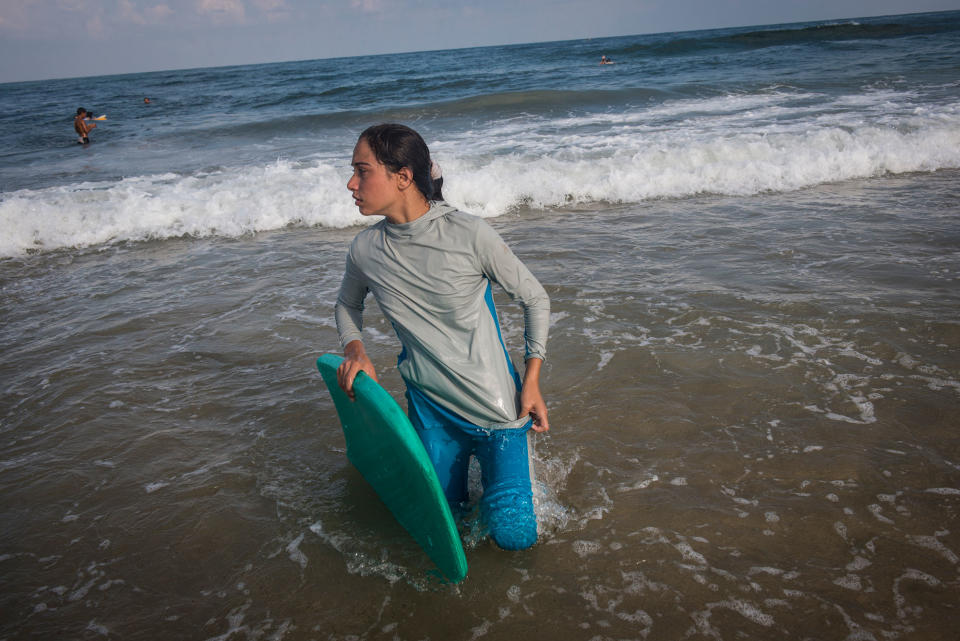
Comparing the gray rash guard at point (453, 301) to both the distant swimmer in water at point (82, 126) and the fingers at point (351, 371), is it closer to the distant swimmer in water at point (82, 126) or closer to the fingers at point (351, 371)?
the fingers at point (351, 371)

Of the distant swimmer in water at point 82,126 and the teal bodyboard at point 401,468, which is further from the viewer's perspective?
the distant swimmer in water at point 82,126

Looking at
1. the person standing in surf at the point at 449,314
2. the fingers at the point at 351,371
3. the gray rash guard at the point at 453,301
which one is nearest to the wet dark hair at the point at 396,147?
the person standing in surf at the point at 449,314

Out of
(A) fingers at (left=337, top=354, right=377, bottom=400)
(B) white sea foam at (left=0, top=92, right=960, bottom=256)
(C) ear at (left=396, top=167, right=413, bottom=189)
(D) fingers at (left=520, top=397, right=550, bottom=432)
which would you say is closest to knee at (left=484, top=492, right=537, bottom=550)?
(D) fingers at (left=520, top=397, right=550, bottom=432)

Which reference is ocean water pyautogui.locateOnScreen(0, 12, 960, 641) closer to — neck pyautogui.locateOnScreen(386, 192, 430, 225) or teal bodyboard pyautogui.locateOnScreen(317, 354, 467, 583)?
teal bodyboard pyautogui.locateOnScreen(317, 354, 467, 583)

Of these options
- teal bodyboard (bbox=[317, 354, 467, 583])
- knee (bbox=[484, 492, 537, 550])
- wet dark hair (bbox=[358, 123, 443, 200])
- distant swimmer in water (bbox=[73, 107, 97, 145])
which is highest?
distant swimmer in water (bbox=[73, 107, 97, 145])

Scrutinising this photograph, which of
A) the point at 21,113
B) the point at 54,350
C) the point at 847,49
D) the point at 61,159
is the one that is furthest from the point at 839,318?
the point at 21,113

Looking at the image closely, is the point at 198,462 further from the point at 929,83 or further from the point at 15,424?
the point at 929,83

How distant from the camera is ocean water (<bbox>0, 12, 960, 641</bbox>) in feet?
6.90

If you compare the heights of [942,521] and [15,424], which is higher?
[15,424]

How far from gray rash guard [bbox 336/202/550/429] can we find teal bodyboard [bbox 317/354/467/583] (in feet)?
0.70

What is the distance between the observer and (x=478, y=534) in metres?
2.34

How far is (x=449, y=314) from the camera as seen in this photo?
210 cm

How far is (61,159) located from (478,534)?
16700 mm

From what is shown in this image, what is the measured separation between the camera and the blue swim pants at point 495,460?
2160mm
